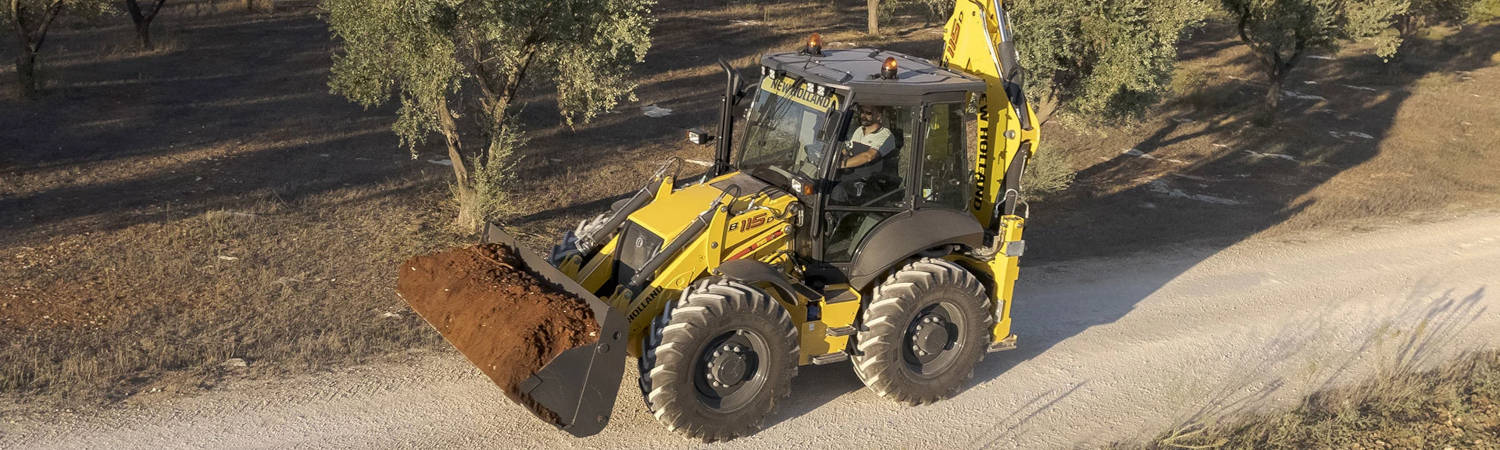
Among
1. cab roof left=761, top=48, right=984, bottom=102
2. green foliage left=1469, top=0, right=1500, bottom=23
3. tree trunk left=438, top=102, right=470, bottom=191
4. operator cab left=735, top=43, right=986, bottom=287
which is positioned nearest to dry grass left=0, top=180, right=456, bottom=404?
tree trunk left=438, top=102, right=470, bottom=191

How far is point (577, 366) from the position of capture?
709cm

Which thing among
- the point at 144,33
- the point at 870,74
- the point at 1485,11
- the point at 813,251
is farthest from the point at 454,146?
the point at 1485,11

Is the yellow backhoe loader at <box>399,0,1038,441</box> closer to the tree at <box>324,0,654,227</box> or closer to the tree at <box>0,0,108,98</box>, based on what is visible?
the tree at <box>324,0,654,227</box>

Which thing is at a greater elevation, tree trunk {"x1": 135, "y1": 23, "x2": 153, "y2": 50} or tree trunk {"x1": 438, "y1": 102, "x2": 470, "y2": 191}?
tree trunk {"x1": 135, "y1": 23, "x2": 153, "y2": 50}

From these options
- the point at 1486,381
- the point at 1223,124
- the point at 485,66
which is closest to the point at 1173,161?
the point at 1223,124

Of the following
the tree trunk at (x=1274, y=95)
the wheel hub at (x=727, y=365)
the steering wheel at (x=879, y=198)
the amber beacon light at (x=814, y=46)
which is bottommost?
the tree trunk at (x=1274, y=95)

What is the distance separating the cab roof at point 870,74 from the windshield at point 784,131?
0.43 feet

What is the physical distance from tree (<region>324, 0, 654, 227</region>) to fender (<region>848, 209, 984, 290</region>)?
17.0ft

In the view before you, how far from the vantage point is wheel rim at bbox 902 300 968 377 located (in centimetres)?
870

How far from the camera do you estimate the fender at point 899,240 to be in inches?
333

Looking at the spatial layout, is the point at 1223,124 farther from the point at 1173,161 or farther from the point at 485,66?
the point at 485,66

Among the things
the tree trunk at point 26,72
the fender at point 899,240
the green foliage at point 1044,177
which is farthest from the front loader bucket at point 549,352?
the tree trunk at point 26,72

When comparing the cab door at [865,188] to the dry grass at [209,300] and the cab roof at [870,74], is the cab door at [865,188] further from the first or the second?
the dry grass at [209,300]

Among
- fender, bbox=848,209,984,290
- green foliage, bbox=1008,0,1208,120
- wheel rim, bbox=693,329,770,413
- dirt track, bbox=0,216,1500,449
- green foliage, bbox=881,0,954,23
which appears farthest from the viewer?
green foliage, bbox=881,0,954,23
